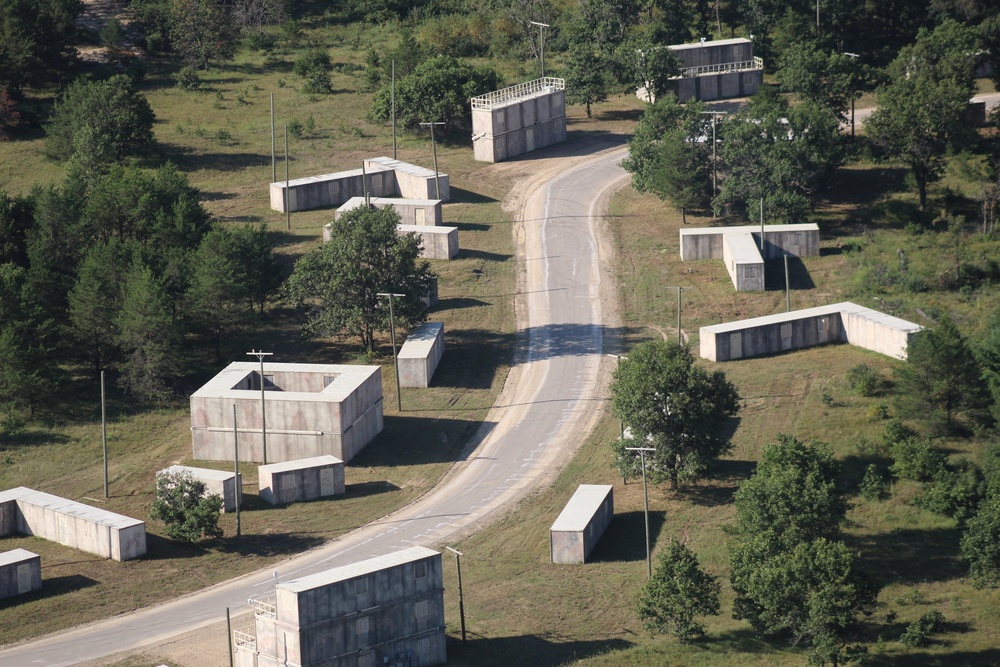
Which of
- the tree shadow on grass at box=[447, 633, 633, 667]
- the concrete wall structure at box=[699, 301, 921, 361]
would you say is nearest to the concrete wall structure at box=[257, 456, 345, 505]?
the tree shadow on grass at box=[447, 633, 633, 667]

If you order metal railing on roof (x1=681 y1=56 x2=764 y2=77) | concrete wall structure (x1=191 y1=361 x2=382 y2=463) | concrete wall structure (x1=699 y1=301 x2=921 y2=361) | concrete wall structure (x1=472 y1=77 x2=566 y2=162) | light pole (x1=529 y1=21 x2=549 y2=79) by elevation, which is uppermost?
light pole (x1=529 y1=21 x2=549 y2=79)

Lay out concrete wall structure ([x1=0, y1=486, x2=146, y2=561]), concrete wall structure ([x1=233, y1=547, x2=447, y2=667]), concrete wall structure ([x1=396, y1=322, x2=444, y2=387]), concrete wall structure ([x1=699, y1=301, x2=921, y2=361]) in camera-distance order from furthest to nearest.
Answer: concrete wall structure ([x1=699, y1=301, x2=921, y2=361])
concrete wall structure ([x1=396, y1=322, x2=444, y2=387])
concrete wall structure ([x1=0, y1=486, x2=146, y2=561])
concrete wall structure ([x1=233, y1=547, x2=447, y2=667])

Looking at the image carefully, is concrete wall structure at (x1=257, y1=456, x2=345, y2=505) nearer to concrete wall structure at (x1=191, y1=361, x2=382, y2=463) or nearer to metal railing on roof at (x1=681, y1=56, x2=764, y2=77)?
concrete wall structure at (x1=191, y1=361, x2=382, y2=463)

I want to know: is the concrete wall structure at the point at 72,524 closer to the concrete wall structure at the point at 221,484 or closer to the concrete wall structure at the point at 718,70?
the concrete wall structure at the point at 221,484

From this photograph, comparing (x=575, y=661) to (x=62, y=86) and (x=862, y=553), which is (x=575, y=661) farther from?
(x=62, y=86)

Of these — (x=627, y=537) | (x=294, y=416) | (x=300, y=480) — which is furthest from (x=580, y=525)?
(x=294, y=416)

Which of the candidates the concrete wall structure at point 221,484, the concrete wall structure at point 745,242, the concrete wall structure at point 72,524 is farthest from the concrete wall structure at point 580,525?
the concrete wall structure at point 745,242

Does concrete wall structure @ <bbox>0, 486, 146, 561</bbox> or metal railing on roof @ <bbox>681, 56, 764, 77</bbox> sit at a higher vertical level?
metal railing on roof @ <bbox>681, 56, 764, 77</bbox>

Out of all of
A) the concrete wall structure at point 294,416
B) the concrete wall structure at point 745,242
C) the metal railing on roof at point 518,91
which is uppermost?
the metal railing on roof at point 518,91
